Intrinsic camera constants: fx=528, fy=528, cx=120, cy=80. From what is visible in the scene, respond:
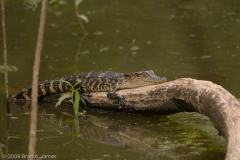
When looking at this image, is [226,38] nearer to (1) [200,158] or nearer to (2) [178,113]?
(2) [178,113]

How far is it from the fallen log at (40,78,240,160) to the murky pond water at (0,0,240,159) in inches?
8.4

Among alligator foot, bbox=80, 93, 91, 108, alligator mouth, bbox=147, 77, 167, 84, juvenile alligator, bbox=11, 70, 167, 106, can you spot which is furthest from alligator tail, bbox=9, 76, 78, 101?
alligator mouth, bbox=147, 77, 167, 84

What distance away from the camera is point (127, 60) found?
1166 centimetres

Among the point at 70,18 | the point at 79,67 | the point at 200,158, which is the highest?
the point at 70,18

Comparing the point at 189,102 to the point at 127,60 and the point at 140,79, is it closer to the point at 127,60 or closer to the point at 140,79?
the point at 140,79

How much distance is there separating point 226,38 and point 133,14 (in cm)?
389

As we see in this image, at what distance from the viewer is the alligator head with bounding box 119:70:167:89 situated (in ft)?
26.8

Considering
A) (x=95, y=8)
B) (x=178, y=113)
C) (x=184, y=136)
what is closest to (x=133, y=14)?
(x=95, y=8)

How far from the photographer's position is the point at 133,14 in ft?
53.1

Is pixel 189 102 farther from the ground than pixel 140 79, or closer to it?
closer to it

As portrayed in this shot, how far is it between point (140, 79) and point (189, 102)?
1485mm

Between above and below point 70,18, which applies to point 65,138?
below

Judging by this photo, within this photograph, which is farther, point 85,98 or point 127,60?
point 127,60

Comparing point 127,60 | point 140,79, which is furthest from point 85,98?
point 127,60
